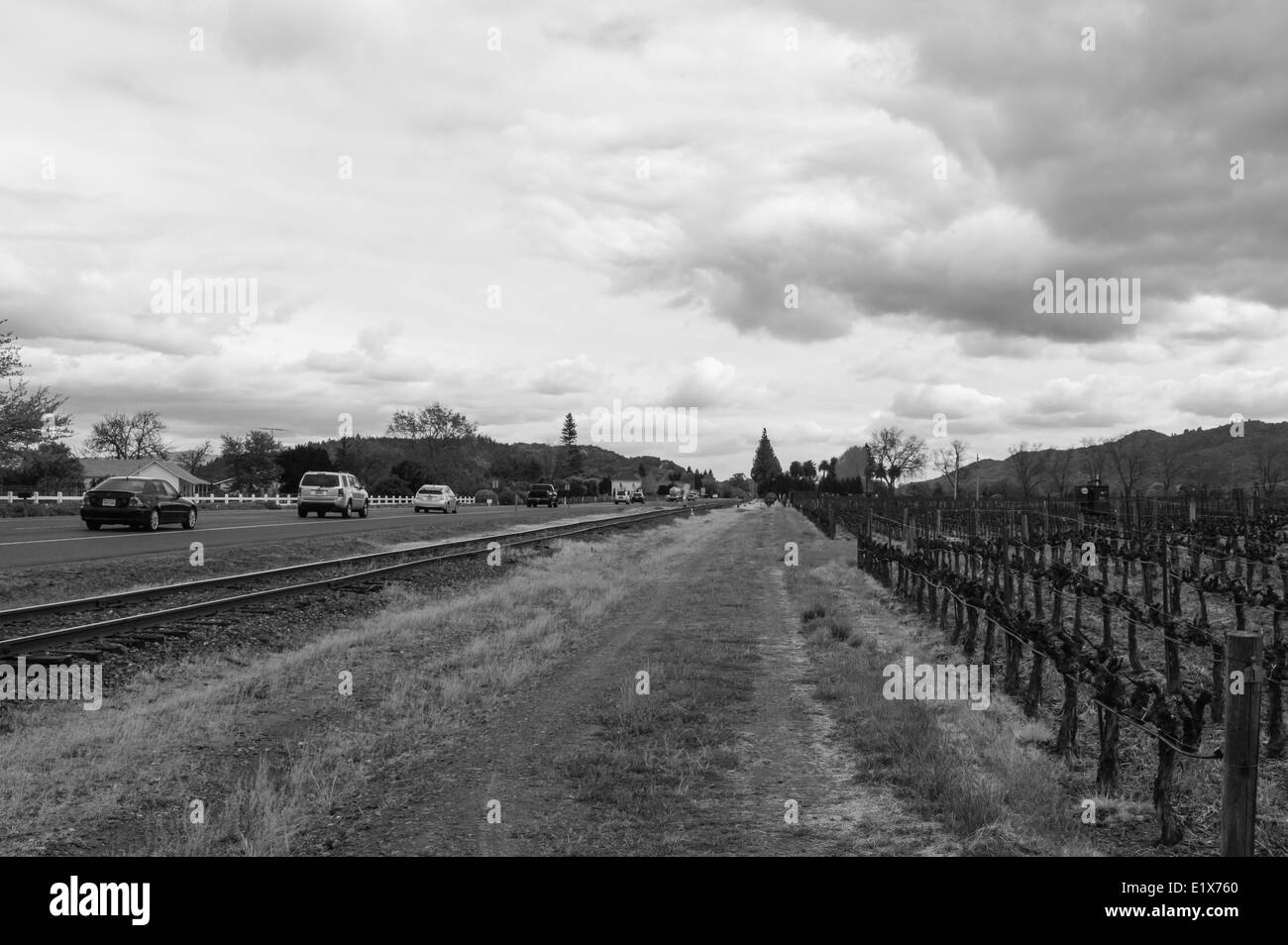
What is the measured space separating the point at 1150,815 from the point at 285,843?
5.33m

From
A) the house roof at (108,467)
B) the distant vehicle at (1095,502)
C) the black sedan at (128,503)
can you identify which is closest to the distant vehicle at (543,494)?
the distant vehicle at (1095,502)

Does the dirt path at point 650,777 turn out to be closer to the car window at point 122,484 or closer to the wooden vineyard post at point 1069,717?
the wooden vineyard post at point 1069,717

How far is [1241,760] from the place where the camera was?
15.2 feet

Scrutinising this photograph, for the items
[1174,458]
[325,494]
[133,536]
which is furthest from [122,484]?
[1174,458]

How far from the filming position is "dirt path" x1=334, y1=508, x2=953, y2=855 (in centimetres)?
577

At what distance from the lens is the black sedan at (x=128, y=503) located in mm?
26922

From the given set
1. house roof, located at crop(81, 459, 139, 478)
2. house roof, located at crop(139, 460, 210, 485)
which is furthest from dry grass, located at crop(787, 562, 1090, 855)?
house roof, located at crop(81, 459, 139, 478)

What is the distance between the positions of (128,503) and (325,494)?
1585cm

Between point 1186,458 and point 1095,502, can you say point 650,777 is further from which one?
point 1186,458

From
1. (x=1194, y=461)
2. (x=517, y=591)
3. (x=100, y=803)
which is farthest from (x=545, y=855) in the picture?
(x=1194, y=461)

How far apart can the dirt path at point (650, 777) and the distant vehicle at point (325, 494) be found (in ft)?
107

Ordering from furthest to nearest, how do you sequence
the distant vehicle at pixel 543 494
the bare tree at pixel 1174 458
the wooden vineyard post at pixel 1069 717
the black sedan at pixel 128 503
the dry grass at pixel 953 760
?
the bare tree at pixel 1174 458, the distant vehicle at pixel 543 494, the black sedan at pixel 128 503, the wooden vineyard post at pixel 1069 717, the dry grass at pixel 953 760

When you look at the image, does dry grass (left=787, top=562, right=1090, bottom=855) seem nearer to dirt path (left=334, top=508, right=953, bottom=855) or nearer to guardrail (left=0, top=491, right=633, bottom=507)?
dirt path (left=334, top=508, right=953, bottom=855)
